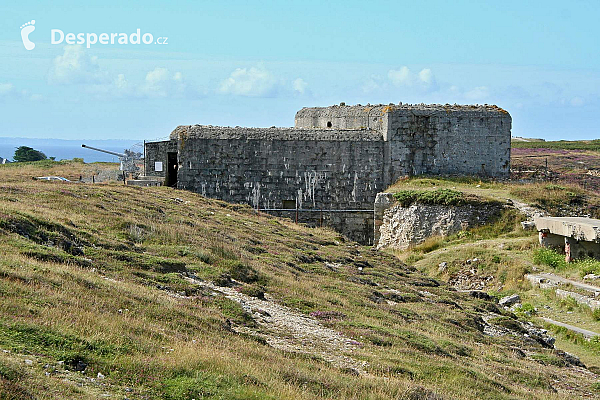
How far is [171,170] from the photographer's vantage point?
107 feet

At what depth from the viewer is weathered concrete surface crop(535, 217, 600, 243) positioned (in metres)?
21.5

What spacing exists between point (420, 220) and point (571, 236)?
751 cm

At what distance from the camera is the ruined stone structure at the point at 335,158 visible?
30.9 meters

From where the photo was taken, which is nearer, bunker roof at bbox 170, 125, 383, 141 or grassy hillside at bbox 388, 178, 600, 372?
grassy hillside at bbox 388, 178, 600, 372

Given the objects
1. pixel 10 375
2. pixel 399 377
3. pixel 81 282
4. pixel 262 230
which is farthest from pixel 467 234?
pixel 10 375

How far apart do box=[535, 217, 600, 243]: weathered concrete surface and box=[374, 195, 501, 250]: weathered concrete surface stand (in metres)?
3.83

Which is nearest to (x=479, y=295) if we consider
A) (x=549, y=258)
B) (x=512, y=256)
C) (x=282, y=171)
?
(x=549, y=258)

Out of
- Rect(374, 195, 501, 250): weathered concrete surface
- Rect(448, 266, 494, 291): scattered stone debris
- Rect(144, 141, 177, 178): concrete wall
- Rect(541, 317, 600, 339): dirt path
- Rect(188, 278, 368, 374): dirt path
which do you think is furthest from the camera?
Rect(144, 141, 177, 178): concrete wall

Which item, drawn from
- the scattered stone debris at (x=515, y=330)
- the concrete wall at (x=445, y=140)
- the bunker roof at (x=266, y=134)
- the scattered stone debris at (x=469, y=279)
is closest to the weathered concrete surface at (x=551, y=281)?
the scattered stone debris at (x=469, y=279)

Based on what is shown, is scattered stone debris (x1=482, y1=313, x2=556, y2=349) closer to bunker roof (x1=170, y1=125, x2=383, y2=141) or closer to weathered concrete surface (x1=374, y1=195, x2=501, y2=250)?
weathered concrete surface (x1=374, y1=195, x2=501, y2=250)

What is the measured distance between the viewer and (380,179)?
31.6 metres

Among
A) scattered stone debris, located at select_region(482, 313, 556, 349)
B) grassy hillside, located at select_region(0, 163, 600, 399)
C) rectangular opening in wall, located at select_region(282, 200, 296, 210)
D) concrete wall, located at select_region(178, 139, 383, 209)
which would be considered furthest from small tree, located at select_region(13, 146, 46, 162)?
scattered stone debris, located at select_region(482, 313, 556, 349)

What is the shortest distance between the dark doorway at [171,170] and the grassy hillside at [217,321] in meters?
11.3

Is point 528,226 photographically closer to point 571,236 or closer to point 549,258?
point 549,258
